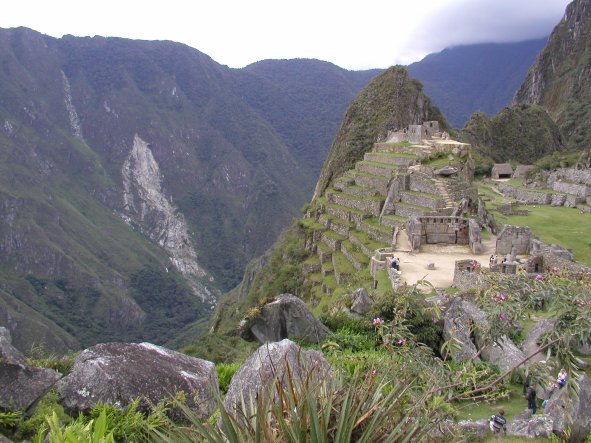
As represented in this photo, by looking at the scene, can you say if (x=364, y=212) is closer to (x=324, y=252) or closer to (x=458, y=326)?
(x=324, y=252)

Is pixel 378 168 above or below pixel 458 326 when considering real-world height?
below

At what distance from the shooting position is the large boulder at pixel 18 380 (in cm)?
526

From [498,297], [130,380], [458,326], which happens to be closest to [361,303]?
[458,326]

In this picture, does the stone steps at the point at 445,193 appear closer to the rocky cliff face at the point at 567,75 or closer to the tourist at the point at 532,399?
the tourist at the point at 532,399

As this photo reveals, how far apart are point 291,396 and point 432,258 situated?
1526 centimetres

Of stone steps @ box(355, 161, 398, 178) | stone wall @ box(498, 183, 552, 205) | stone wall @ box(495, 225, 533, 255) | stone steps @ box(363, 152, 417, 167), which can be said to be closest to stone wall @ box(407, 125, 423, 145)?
stone steps @ box(363, 152, 417, 167)

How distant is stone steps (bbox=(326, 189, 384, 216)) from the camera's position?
2811 cm

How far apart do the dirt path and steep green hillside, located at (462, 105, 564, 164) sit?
66.4m

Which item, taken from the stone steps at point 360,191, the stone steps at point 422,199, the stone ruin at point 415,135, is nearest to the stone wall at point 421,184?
the stone steps at point 422,199

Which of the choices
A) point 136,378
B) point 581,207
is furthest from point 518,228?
point 581,207

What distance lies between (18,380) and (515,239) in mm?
16091

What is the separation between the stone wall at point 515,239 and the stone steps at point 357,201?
33.5 ft

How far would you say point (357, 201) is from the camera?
30625 millimetres

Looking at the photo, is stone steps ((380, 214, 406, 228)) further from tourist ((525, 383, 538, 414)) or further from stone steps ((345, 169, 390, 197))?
tourist ((525, 383, 538, 414))
